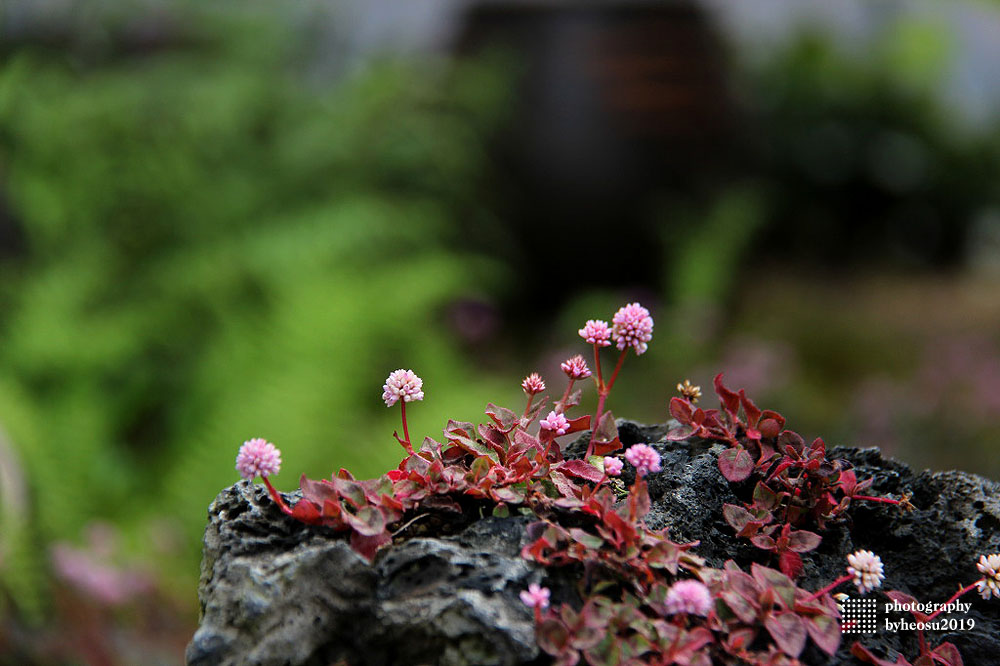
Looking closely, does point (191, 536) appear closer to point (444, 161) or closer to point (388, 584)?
point (388, 584)

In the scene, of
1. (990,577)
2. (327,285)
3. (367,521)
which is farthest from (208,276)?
(990,577)

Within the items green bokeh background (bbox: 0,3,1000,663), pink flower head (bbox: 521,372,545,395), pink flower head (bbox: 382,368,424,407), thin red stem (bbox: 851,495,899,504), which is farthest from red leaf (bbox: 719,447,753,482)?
green bokeh background (bbox: 0,3,1000,663)

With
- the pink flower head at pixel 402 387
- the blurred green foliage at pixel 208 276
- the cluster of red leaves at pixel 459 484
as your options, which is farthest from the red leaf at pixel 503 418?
the blurred green foliage at pixel 208 276

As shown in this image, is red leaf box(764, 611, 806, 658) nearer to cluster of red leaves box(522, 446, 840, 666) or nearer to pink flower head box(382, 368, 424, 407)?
cluster of red leaves box(522, 446, 840, 666)

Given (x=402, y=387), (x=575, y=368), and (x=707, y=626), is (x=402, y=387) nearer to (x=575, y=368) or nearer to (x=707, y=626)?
(x=575, y=368)

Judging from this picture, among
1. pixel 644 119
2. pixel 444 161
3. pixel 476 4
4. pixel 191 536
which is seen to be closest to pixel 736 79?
pixel 644 119
